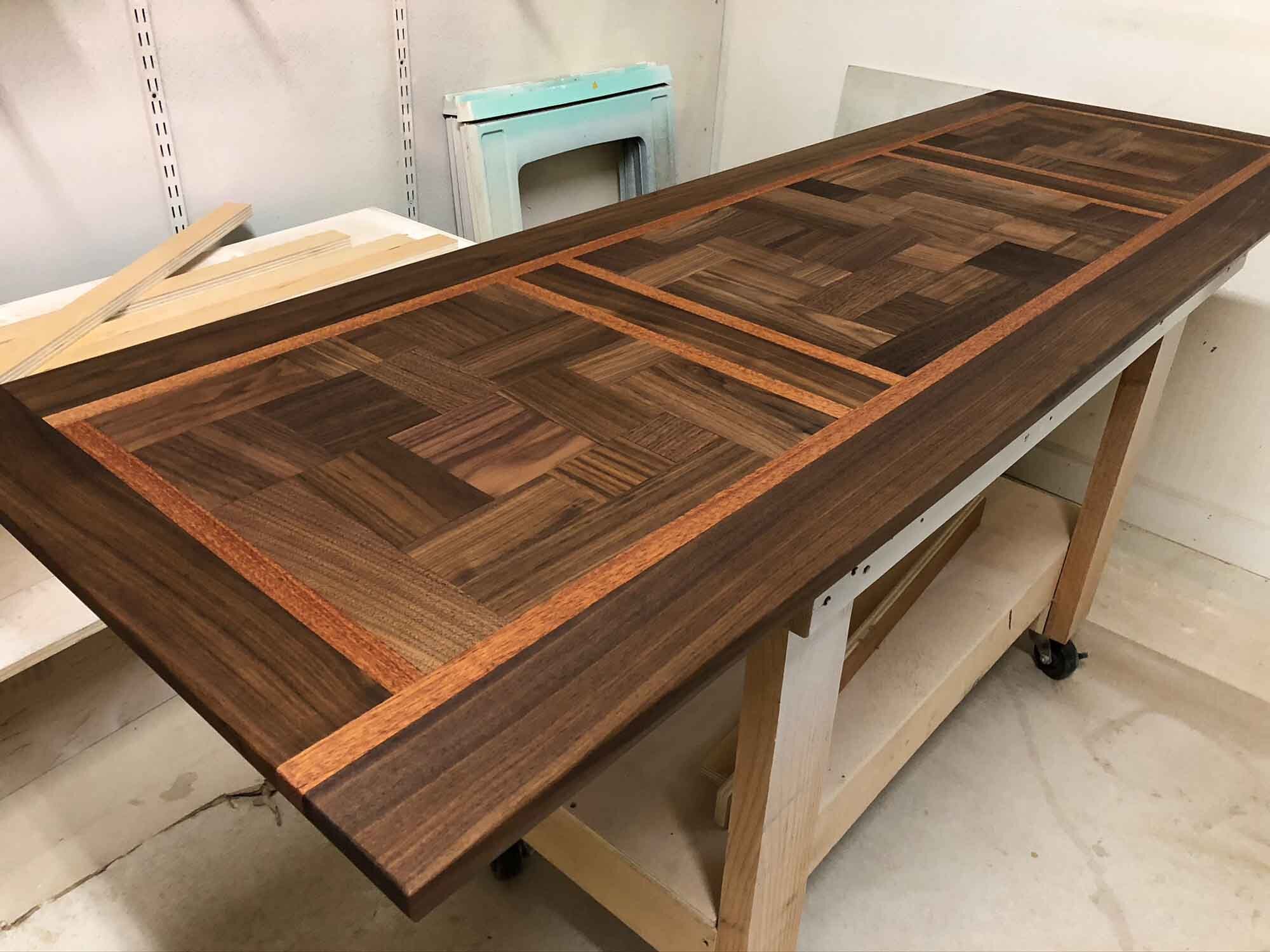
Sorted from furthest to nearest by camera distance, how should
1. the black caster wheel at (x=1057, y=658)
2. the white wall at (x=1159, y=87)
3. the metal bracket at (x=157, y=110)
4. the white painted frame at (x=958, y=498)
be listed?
the white wall at (x=1159, y=87) → the black caster wheel at (x=1057, y=658) → the metal bracket at (x=157, y=110) → the white painted frame at (x=958, y=498)

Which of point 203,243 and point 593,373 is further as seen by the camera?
point 203,243

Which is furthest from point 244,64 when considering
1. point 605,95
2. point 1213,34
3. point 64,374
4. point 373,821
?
point 1213,34

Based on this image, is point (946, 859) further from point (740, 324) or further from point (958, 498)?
point (740, 324)

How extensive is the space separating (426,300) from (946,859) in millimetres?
1117

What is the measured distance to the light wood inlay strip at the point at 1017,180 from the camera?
1.43 m

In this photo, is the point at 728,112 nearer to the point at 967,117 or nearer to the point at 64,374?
the point at 967,117

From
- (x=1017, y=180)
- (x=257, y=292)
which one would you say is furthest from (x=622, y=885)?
(x=1017, y=180)

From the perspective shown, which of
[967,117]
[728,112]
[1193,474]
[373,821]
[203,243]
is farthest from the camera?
[728,112]

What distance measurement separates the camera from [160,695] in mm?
1746

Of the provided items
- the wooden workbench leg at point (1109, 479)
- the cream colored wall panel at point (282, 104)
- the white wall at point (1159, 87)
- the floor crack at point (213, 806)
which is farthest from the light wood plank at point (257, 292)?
the white wall at point (1159, 87)

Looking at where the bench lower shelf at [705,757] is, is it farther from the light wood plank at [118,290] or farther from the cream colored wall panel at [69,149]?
the cream colored wall panel at [69,149]

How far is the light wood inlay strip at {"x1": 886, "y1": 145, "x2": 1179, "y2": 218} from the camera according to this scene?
1.43 m

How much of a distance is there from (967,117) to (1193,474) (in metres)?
0.96

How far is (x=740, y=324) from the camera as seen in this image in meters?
1.08
